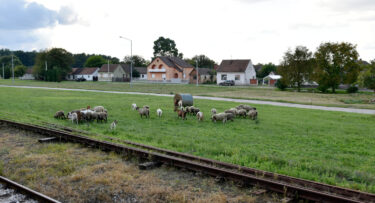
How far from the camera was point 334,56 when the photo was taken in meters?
54.4

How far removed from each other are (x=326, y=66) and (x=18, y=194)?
2218 inches

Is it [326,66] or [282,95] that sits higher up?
[326,66]

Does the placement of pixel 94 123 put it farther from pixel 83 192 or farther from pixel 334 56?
pixel 334 56

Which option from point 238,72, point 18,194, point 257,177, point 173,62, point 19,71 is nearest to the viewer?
point 18,194

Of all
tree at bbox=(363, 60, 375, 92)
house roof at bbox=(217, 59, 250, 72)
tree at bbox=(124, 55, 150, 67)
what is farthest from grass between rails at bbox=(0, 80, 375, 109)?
tree at bbox=(124, 55, 150, 67)

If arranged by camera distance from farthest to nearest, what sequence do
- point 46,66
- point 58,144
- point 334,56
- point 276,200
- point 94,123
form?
point 46,66, point 334,56, point 94,123, point 58,144, point 276,200

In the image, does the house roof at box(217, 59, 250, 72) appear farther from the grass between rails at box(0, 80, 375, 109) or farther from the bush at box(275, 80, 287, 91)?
the grass between rails at box(0, 80, 375, 109)

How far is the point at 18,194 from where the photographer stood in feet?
21.8

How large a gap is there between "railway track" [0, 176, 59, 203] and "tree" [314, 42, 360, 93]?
55.0m

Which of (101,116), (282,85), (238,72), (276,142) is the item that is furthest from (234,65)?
(276,142)

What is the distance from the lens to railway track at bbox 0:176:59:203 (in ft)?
20.6

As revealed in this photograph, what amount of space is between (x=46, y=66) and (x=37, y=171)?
10306 centimetres

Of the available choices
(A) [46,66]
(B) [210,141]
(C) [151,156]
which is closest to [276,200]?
(C) [151,156]

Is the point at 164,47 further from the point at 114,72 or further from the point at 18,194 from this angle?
the point at 18,194
